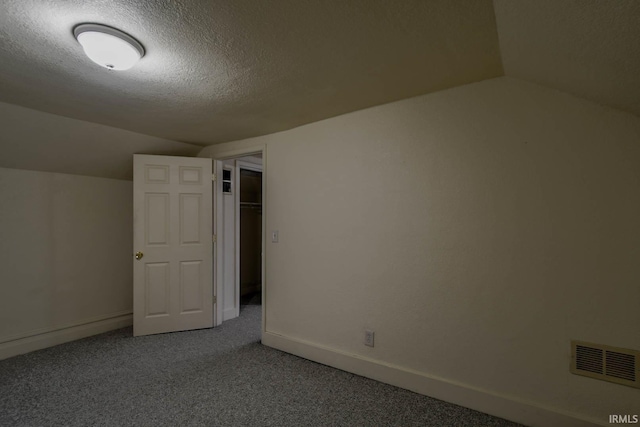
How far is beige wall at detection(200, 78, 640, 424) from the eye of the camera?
64.8 inches

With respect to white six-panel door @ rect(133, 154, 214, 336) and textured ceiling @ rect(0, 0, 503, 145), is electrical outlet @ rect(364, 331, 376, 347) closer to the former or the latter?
textured ceiling @ rect(0, 0, 503, 145)

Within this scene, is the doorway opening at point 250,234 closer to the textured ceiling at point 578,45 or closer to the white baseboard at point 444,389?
the white baseboard at point 444,389

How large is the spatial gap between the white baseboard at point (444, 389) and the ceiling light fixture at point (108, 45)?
98.9 inches

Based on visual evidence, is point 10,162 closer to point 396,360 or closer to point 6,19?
point 6,19

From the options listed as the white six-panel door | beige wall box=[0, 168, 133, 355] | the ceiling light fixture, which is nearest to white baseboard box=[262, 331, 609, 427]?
the white six-panel door

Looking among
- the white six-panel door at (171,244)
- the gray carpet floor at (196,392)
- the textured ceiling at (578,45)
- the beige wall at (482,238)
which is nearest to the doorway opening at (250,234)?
the white six-panel door at (171,244)

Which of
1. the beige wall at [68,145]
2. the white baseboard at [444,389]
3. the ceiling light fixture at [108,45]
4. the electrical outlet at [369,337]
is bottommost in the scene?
the white baseboard at [444,389]

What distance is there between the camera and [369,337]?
2406mm

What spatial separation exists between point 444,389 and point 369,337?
61 centimetres

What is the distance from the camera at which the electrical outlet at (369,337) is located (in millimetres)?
2395

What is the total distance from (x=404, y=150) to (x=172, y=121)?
83.0 inches

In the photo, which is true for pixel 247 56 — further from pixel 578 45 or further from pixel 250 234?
pixel 250 234

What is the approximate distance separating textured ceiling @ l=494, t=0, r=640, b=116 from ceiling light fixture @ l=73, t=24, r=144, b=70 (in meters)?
1.67

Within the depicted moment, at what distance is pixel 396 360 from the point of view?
229 centimetres
